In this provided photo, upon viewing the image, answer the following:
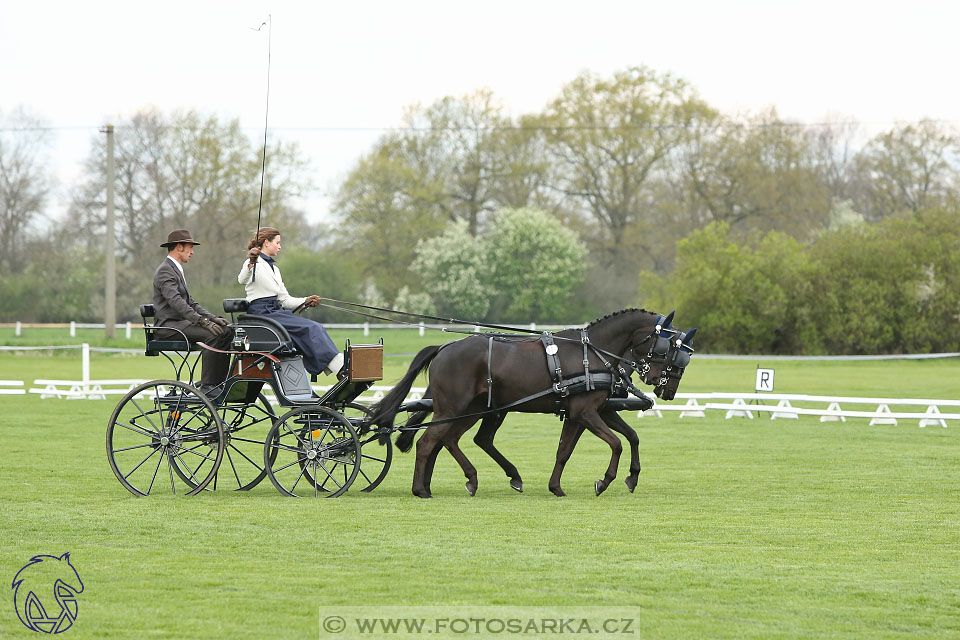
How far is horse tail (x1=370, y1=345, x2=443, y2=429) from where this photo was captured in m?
10.0

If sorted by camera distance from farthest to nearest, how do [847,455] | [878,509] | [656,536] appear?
[847,455] < [878,509] < [656,536]

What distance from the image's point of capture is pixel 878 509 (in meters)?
9.38

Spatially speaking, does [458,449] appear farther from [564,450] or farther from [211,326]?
[211,326]

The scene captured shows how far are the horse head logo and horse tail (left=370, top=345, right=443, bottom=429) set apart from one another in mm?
3595

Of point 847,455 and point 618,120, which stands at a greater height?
point 618,120

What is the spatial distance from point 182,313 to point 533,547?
12.7 ft

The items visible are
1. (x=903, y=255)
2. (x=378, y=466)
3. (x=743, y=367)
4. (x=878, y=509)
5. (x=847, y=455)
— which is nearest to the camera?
(x=878, y=509)

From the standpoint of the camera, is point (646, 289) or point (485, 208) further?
point (485, 208)

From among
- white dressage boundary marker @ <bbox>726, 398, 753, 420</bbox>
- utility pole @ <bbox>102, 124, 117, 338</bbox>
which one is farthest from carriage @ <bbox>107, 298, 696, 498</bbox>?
utility pole @ <bbox>102, 124, 117, 338</bbox>

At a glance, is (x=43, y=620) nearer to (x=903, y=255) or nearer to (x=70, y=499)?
(x=70, y=499)

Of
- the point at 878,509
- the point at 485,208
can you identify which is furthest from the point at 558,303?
the point at 878,509

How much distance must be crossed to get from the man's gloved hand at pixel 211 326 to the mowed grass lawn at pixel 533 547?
136cm

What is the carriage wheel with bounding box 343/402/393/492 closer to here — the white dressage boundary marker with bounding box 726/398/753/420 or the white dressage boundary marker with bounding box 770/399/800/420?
the white dressage boundary marker with bounding box 726/398/753/420

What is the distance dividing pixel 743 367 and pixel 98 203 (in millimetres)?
28440
